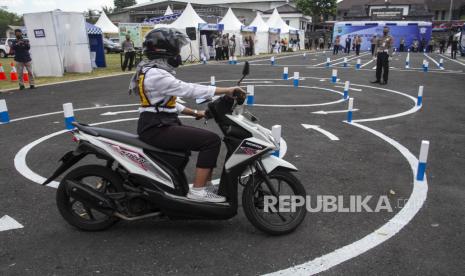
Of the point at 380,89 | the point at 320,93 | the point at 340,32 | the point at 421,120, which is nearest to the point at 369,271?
the point at 421,120

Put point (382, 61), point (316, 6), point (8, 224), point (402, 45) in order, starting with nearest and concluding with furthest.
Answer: point (8, 224) < point (382, 61) < point (402, 45) < point (316, 6)

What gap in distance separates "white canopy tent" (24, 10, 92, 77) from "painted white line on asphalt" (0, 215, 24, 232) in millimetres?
15860

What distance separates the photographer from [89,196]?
3562 millimetres

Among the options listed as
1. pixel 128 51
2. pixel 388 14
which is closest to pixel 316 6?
pixel 388 14

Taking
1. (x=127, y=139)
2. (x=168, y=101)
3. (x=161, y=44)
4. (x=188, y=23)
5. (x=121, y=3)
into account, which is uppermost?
(x=121, y=3)

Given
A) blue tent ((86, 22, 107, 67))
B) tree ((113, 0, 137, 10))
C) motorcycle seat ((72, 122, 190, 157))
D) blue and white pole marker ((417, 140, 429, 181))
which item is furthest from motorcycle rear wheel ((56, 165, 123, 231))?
tree ((113, 0, 137, 10))

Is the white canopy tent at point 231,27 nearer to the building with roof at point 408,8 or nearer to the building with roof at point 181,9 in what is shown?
the building with roof at point 181,9

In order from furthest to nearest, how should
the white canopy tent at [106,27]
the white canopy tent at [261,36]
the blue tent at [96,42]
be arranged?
the white canopy tent at [261,36]
the white canopy tent at [106,27]
the blue tent at [96,42]

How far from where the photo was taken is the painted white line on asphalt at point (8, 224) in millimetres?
3822

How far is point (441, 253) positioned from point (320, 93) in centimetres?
956

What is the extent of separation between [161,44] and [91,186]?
1.49 m

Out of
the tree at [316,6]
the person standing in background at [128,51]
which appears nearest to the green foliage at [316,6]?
the tree at [316,6]

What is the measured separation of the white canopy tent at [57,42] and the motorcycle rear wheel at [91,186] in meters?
16.3

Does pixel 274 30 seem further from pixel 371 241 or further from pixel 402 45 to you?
pixel 371 241
